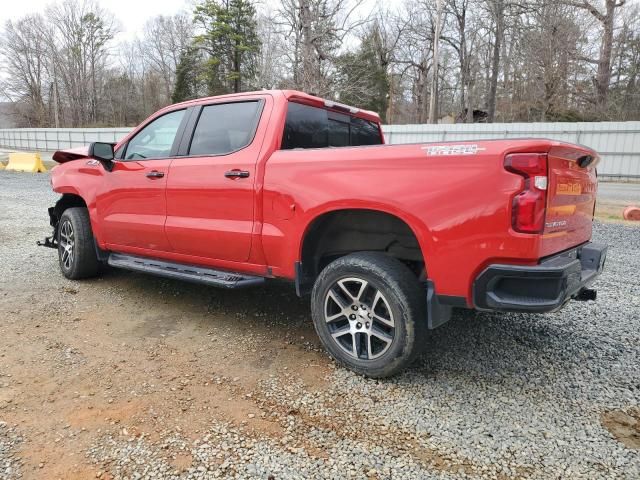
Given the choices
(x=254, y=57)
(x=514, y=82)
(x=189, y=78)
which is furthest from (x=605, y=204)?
(x=189, y=78)

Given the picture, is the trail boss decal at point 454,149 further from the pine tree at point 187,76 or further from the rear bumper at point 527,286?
the pine tree at point 187,76

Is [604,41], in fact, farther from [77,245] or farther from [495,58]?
[77,245]

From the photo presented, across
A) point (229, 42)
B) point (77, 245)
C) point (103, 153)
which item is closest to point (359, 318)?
point (103, 153)

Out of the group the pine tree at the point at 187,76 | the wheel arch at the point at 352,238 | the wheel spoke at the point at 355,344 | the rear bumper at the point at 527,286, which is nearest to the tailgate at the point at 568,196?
the rear bumper at the point at 527,286

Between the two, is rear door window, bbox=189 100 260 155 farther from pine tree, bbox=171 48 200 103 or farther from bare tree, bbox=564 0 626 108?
pine tree, bbox=171 48 200 103

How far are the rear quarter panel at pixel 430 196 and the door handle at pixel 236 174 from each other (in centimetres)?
28

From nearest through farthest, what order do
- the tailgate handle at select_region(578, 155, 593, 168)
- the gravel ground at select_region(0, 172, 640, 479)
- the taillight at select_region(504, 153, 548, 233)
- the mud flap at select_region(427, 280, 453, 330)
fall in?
1. the gravel ground at select_region(0, 172, 640, 479)
2. the taillight at select_region(504, 153, 548, 233)
3. the mud flap at select_region(427, 280, 453, 330)
4. the tailgate handle at select_region(578, 155, 593, 168)

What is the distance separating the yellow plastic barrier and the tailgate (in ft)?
72.2

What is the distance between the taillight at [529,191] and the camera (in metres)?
2.34

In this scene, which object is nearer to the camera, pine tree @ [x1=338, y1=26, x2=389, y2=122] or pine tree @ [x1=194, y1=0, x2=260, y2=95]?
pine tree @ [x1=338, y1=26, x2=389, y2=122]

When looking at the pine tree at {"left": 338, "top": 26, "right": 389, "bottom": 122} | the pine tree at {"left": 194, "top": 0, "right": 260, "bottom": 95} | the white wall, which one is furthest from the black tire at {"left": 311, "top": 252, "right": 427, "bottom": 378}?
the pine tree at {"left": 194, "top": 0, "right": 260, "bottom": 95}

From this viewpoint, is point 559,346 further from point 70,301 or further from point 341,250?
point 70,301

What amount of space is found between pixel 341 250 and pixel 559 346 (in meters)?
1.80

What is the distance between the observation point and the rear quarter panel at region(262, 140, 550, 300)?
2.40 m
